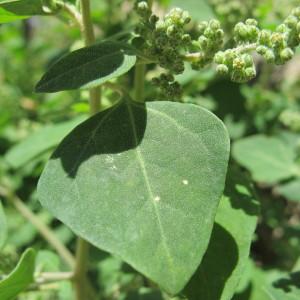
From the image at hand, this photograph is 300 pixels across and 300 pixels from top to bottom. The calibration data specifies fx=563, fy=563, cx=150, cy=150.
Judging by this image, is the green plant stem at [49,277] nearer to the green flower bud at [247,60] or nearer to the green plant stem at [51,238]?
the green plant stem at [51,238]

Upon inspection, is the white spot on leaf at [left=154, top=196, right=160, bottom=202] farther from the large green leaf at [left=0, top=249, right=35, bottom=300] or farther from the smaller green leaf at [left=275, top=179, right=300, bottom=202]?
the smaller green leaf at [left=275, top=179, right=300, bottom=202]

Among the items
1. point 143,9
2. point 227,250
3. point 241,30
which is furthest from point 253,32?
point 227,250

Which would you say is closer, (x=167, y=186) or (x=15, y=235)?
(x=167, y=186)

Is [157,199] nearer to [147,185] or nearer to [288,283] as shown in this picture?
[147,185]

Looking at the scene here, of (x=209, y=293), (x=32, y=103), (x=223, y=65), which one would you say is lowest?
(x=32, y=103)

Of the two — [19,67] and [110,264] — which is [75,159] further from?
[19,67]

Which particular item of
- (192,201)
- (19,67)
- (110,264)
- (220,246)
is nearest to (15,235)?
(110,264)
